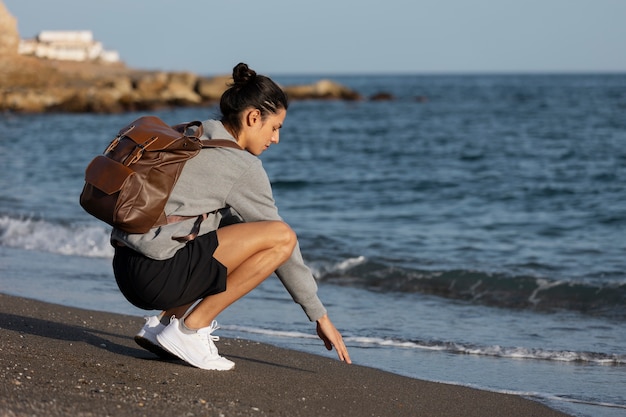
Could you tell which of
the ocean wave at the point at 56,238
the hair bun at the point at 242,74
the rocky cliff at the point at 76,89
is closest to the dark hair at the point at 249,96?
the hair bun at the point at 242,74

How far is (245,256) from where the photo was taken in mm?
3838

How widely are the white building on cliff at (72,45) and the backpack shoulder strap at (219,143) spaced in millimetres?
91178

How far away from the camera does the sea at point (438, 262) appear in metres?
5.04

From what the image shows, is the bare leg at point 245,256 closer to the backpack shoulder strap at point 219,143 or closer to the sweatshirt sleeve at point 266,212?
the sweatshirt sleeve at point 266,212

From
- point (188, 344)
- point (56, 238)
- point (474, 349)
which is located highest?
point (188, 344)

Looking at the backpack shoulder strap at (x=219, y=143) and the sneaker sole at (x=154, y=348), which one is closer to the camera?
the backpack shoulder strap at (x=219, y=143)

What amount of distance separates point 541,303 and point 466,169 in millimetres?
11522

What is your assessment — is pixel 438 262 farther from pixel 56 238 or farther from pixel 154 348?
pixel 154 348

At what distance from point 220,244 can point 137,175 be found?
0.53 m

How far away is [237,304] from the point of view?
6383 millimetres

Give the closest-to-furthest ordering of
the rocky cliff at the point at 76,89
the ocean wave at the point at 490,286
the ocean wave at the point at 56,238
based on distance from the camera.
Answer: the ocean wave at the point at 490,286
the ocean wave at the point at 56,238
the rocky cliff at the point at 76,89

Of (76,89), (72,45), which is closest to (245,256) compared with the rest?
(76,89)

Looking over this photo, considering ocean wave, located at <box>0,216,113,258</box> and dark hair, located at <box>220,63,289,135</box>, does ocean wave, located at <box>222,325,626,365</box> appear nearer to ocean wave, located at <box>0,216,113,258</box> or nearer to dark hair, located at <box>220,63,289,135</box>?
dark hair, located at <box>220,63,289,135</box>

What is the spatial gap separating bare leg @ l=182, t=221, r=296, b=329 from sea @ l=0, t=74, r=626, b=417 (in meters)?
1.14
